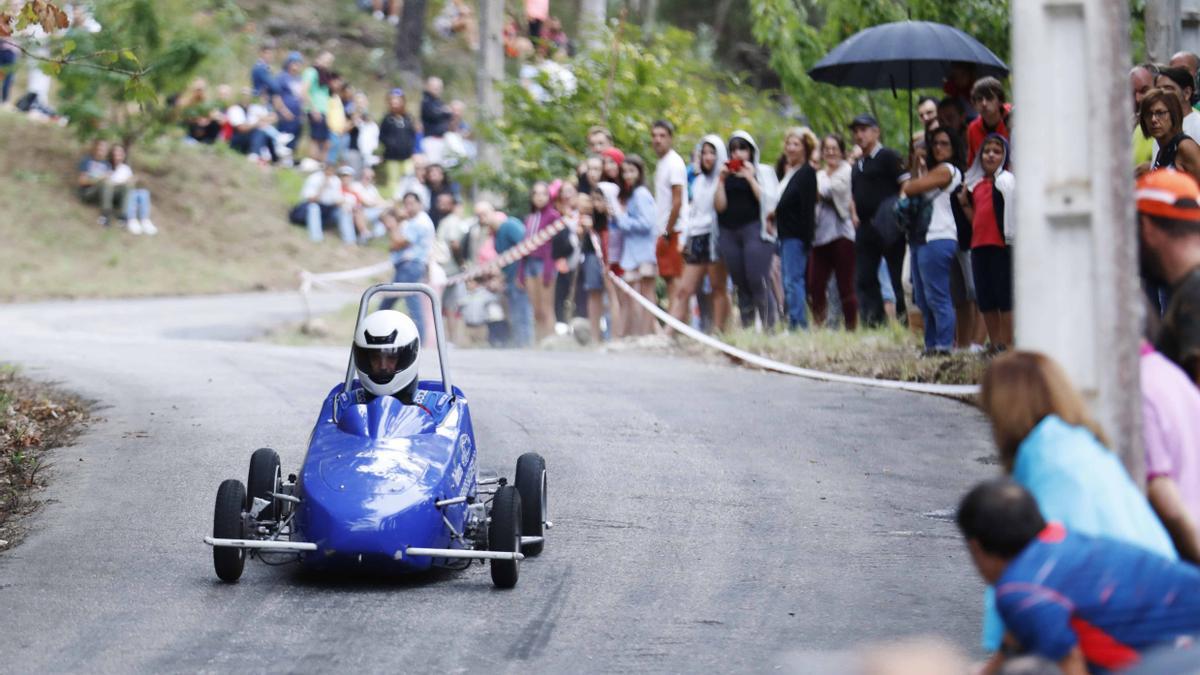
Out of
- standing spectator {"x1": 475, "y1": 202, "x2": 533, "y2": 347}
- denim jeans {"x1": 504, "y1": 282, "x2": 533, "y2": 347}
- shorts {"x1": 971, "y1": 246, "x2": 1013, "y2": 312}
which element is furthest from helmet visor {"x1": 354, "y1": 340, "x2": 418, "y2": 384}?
denim jeans {"x1": 504, "y1": 282, "x2": 533, "y2": 347}

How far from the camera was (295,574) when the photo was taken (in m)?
9.34

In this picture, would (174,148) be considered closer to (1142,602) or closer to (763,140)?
(763,140)

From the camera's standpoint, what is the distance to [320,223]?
35438 mm

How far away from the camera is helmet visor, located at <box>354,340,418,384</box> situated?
32.0ft

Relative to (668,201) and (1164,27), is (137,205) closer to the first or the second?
(668,201)

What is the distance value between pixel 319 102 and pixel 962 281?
71.3 ft

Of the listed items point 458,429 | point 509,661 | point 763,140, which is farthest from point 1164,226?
point 763,140

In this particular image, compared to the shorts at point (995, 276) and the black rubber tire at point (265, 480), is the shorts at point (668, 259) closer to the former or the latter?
the shorts at point (995, 276)

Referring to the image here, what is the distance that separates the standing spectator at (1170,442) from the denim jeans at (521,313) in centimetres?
1707

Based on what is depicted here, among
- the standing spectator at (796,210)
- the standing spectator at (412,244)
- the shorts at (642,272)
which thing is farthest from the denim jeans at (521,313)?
the standing spectator at (796,210)

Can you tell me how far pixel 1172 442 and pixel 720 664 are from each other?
2.57 metres

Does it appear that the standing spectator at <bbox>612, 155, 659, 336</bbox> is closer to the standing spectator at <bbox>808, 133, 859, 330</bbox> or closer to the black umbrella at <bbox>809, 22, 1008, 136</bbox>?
the standing spectator at <bbox>808, 133, 859, 330</bbox>

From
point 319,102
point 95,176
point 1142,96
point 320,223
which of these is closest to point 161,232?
point 95,176

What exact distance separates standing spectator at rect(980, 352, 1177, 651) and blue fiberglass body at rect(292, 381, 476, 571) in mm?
4151
